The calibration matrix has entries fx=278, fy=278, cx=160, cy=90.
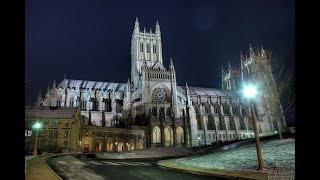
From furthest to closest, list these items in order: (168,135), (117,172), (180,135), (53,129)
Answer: (180,135) → (168,135) → (53,129) → (117,172)

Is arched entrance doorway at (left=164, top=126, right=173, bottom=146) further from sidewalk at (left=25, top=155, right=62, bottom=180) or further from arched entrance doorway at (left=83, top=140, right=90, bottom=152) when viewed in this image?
sidewalk at (left=25, top=155, right=62, bottom=180)

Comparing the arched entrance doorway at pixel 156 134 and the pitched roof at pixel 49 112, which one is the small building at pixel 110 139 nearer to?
the arched entrance doorway at pixel 156 134

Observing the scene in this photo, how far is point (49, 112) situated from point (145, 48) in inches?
2193

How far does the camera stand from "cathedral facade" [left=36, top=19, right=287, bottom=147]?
75000 millimetres

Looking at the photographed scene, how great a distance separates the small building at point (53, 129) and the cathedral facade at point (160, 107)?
31.3 feet

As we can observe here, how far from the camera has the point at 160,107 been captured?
255ft

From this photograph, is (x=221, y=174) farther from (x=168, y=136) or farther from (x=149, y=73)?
(x=149, y=73)

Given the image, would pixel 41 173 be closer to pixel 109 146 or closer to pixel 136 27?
pixel 109 146

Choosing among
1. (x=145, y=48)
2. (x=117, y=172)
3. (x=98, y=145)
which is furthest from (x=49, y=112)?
(x=145, y=48)

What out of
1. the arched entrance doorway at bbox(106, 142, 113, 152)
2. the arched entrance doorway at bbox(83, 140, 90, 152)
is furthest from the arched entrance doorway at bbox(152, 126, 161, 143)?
the arched entrance doorway at bbox(83, 140, 90, 152)

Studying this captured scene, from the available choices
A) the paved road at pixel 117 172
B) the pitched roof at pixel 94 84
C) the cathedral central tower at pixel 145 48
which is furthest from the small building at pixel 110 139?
the paved road at pixel 117 172

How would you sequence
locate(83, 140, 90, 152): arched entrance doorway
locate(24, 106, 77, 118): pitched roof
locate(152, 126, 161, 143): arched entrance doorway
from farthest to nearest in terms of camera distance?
locate(152, 126, 161, 143): arched entrance doorway
locate(83, 140, 90, 152): arched entrance doorway
locate(24, 106, 77, 118): pitched roof
